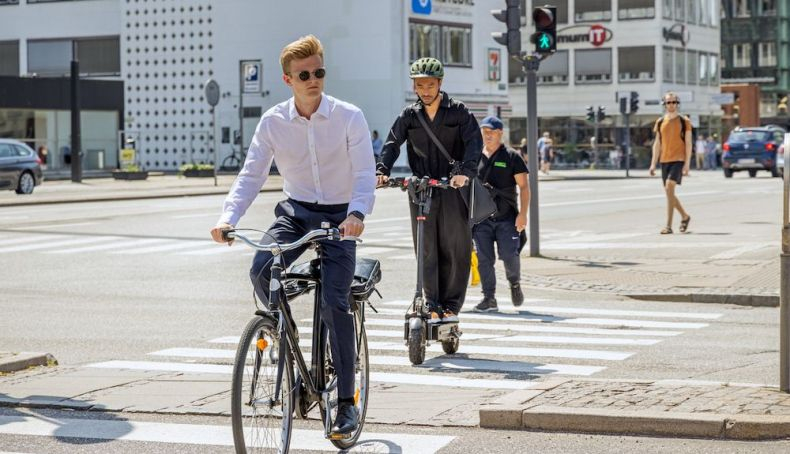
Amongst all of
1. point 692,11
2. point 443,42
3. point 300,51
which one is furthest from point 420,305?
point 692,11

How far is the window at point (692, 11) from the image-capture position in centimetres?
8931

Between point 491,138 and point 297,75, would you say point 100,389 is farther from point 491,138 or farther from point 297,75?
point 491,138

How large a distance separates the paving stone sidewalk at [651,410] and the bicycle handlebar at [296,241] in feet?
5.08

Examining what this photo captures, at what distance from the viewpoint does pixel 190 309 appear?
13.2 m

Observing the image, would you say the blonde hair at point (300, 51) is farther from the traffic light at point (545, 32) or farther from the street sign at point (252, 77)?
the street sign at point (252, 77)

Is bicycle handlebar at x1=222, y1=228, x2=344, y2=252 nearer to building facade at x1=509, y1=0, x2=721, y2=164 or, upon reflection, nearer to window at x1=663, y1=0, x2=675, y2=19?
building facade at x1=509, y1=0, x2=721, y2=164

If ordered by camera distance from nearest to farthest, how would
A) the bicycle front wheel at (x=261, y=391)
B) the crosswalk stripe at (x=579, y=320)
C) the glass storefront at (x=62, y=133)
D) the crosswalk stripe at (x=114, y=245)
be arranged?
1. the bicycle front wheel at (x=261, y=391)
2. the crosswalk stripe at (x=579, y=320)
3. the crosswalk stripe at (x=114, y=245)
4. the glass storefront at (x=62, y=133)

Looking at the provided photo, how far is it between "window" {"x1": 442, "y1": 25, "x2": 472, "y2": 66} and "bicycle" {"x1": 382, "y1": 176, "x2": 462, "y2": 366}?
193 feet

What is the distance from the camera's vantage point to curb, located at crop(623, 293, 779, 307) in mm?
13297

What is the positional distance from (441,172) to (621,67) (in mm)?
78643

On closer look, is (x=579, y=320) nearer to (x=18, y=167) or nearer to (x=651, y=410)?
(x=651, y=410)

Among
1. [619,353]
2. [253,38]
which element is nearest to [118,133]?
[253,38]

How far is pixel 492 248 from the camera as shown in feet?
41.8

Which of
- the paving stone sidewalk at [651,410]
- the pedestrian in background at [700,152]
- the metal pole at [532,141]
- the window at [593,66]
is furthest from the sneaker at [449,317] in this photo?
the window at [593,66]
